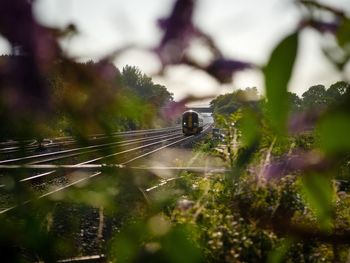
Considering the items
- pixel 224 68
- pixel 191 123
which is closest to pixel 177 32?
pixel 224 68

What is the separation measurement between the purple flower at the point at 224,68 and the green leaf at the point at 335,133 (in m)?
0.09

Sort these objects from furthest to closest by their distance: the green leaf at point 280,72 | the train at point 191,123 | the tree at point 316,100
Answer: the train at point 191,123 < the tree at point 316,100 < the green leaf at point 280,72

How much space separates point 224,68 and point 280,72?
0.11 metres

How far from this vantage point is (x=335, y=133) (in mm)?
338

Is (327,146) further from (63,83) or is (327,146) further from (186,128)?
(186,128)

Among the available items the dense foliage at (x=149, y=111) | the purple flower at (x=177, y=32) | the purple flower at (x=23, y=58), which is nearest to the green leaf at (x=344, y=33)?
the dense foliage at (x=149, y=111)

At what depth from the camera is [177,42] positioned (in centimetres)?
43

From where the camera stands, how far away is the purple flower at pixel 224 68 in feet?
1.35

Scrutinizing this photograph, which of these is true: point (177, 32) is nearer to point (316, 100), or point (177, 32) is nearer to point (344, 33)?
point (344, 33)

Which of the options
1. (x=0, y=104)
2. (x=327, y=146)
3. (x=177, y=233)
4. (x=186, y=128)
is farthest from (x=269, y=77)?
(x=186, y=128)

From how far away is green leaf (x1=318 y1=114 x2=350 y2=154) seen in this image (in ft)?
1.10

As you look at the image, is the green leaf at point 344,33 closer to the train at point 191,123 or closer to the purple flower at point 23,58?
the purple flower at point 23,58

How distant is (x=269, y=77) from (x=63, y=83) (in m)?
0.25

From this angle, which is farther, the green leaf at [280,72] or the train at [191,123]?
the train at [191,123]
